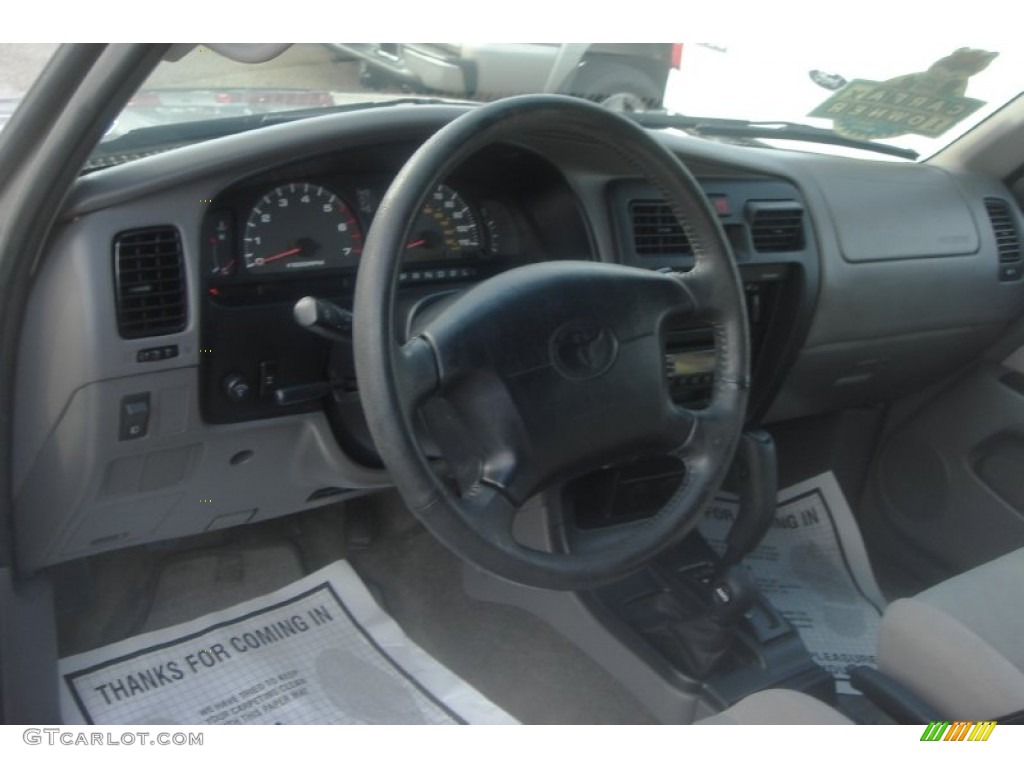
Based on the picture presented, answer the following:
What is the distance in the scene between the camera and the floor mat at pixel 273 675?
154 centimetres

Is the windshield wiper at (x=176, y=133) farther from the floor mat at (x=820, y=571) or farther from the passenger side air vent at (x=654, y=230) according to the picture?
the floor mat at (x=820, y=571)

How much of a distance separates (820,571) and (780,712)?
1025 mm

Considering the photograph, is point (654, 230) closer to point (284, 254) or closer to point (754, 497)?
point (754, 497)

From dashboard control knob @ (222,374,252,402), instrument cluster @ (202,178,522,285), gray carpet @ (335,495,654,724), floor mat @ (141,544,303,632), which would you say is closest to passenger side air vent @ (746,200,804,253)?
instrument cluster @ (202,178,522,285)

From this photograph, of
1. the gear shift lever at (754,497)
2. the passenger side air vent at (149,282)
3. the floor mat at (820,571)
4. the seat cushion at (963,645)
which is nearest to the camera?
the seat cushion at (963,645)

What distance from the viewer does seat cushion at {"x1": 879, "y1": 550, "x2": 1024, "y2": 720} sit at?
1101 mm

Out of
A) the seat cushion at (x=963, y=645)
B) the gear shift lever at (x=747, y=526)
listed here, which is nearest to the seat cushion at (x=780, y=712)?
the seat cushion at (x=963, y=645)

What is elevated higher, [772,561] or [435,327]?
[435,327]

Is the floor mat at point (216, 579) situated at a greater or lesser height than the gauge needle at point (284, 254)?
lesser

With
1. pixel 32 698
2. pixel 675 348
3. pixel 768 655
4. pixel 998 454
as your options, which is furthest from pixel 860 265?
pixel 32 698

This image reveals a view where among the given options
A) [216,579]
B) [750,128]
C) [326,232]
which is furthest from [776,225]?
[216,579]

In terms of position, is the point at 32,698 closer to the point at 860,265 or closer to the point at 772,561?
the point at 772,561

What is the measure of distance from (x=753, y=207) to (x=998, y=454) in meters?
0.81

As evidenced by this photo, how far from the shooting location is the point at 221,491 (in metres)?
1.58
